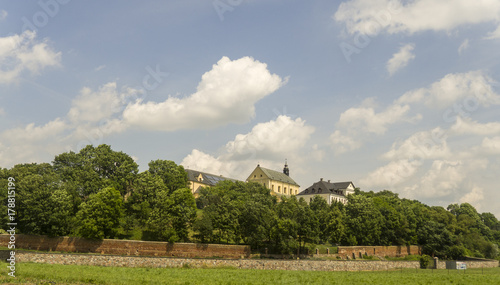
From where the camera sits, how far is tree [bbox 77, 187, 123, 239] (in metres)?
50.0

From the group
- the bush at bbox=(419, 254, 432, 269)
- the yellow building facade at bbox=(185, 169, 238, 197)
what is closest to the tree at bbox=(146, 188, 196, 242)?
the bush at bbox=(419, 254, 432, 269)

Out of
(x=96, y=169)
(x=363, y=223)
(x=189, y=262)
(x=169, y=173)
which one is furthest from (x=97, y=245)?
(x=363, y=223)

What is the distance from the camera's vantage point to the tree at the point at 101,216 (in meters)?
50.0

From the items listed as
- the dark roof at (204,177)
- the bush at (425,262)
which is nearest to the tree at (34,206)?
the bush at (425,262)

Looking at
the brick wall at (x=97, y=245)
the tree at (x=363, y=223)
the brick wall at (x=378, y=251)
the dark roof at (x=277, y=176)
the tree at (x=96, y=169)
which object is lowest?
the brick wall at (x=378, y=251)

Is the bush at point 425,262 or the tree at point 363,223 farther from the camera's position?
the tree at point 363,223

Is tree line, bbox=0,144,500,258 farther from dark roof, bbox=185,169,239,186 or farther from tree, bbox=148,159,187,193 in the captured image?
dark roof, bbox=185,169,239,186

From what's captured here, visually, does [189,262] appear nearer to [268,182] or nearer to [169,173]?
[169,173]

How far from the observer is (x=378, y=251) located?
223ft

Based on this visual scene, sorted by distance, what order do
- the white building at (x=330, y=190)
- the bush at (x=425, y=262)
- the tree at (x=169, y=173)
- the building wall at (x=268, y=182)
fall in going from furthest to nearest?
1. the building wall at (x=268, y=182)
2. the white building at (x=330, y=190)
3. the tree at (x=169, y=173)
4. the bush at (x=425, y=262)

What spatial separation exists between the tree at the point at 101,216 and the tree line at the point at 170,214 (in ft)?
0.41

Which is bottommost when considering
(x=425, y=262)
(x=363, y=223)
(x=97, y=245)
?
(x=425, y=262)

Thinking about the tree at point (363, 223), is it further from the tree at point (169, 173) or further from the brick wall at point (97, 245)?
the tree at point (169, 173)

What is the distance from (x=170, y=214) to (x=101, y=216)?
30.1 feet
